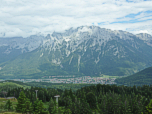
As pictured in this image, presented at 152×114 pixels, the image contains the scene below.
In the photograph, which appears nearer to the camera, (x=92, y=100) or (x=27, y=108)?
(x=27, y=108)

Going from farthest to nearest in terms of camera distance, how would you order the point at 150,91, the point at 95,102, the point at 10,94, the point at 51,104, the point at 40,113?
the point at 10,94, the point at 150,91, the point at 95,102, the point at 51,104, the point at 40,113

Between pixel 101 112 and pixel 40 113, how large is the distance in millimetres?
33122

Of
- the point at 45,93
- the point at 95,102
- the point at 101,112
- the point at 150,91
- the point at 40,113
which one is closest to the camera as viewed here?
the point at 40,113

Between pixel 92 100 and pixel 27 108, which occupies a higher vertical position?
pixel 27 108

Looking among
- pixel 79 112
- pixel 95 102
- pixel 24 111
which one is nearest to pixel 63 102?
pixel 95 102

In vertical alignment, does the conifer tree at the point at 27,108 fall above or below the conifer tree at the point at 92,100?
above

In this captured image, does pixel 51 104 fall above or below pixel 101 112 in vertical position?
above

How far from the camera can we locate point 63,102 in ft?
418

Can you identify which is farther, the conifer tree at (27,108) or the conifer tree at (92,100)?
the conifer tree at (92,100)

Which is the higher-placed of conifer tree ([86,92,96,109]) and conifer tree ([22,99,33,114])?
conifer tree ([22,99,33,114])

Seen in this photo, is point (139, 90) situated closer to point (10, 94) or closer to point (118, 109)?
point (118, 109)

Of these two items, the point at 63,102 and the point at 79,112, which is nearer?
the point at 79,112

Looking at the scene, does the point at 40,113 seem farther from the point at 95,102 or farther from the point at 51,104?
the point at 95,102

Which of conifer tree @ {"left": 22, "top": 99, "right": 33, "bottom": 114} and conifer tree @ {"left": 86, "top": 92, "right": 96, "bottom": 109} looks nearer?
conifer tree @ {"left": 22, "top": 99, "right": 33, "bottom": 114}
